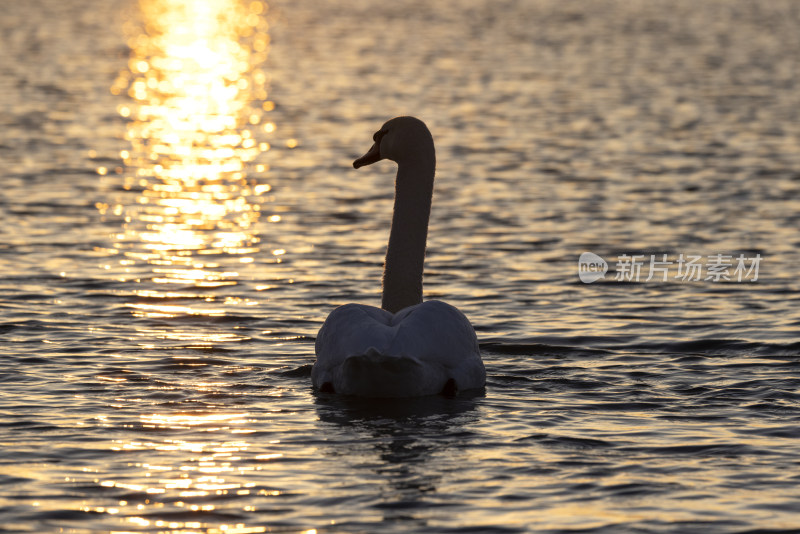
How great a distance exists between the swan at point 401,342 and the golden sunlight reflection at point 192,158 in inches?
157

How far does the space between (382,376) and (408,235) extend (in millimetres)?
2071

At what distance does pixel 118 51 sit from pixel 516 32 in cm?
1668

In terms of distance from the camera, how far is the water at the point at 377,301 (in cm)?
951

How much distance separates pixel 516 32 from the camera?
2379 inches

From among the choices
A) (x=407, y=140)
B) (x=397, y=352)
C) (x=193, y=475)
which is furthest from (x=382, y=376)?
(x=407, y=140)

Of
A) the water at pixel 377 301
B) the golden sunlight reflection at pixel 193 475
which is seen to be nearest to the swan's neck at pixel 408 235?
the water at pixel 377 301

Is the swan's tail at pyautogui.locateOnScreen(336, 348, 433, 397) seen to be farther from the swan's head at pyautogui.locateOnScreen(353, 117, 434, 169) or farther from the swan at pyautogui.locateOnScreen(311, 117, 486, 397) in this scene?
the swan's head at pyautogui.locateOnScreen(353, 117, 434, 169)

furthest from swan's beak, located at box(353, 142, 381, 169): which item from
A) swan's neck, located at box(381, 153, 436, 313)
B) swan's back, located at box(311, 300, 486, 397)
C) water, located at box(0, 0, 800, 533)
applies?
swan's back, located at box(311, 300, 486, 397)

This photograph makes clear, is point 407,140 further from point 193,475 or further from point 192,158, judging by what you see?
point 192,158

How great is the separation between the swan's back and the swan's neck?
930 mm

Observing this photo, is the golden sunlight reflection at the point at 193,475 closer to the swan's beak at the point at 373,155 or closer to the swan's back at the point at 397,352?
the swan's back at the point at 397,352

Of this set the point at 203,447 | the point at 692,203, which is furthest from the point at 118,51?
the point at 203,447

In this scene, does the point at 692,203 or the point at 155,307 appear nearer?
the point at 155,307

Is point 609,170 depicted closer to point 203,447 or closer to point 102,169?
point 102,169
